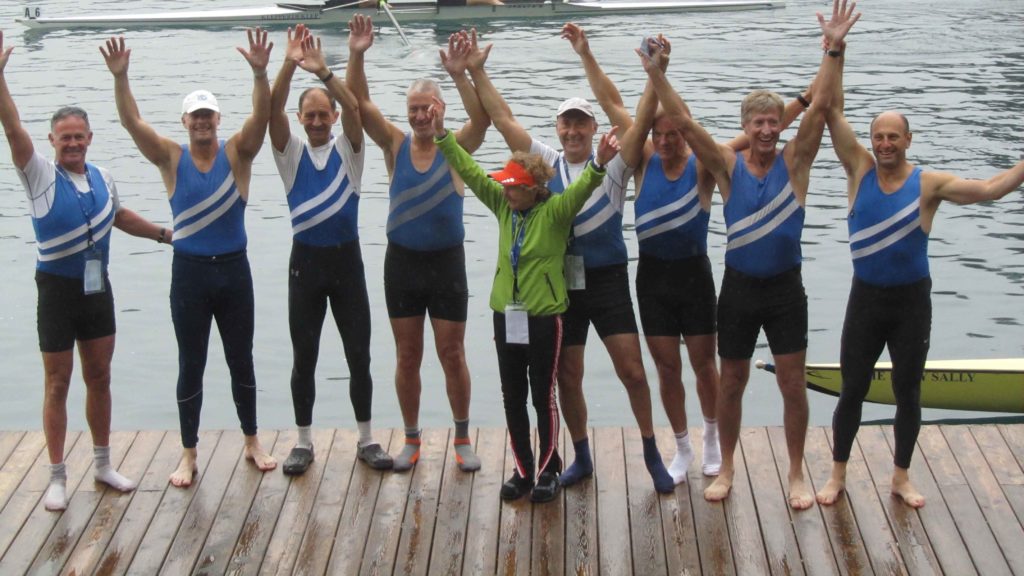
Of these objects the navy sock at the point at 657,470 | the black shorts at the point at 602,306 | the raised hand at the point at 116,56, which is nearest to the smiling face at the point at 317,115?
the raised hand at the point at 116,56

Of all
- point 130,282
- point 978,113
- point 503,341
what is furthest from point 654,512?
point 978,113

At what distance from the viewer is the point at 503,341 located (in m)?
5.75

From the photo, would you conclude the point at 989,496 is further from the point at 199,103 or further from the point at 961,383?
the point at 199,103

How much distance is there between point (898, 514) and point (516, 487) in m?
1.77

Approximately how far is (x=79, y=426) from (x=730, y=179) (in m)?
6.26

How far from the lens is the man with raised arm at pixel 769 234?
554cm

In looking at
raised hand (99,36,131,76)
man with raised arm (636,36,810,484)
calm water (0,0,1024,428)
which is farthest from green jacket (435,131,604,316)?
calm water (0,0,1024,428)

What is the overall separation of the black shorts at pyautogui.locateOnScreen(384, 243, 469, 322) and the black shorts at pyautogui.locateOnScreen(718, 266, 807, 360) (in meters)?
1.29

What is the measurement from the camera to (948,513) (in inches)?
230

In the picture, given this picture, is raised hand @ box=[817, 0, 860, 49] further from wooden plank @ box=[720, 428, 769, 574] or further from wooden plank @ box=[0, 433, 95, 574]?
wooden plank @ box=[0, 433, 95, 574]

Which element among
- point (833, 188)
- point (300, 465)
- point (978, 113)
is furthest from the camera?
point (978, 113)

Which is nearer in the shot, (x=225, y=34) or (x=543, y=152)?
(x=543, y=152)

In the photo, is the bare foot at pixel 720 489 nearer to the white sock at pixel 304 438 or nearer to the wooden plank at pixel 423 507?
the wooden plank at pixel 423 507

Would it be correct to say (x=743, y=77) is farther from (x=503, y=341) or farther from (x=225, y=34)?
(x=503, y=341)
